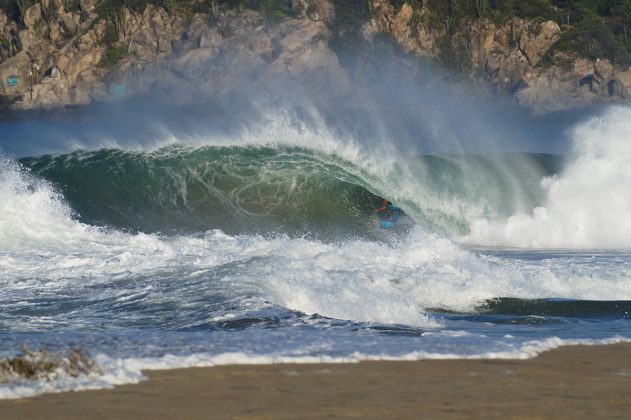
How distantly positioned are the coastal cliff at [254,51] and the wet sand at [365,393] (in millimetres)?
64528

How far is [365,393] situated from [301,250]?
6.57 meters

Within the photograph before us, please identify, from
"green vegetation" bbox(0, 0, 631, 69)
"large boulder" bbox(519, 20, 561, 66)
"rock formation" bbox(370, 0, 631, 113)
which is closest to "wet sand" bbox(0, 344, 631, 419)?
"rock formation" bbox(370, 0, 631, 113)

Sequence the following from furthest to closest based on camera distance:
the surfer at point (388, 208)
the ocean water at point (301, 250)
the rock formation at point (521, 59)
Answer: the rock formation at point (521, 59)
the surfer at point (388, 208)
the ocean water at point (301, 250)

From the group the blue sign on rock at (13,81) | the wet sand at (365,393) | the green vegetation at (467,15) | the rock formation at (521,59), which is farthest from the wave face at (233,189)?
the blue sign on rock at (13,81)

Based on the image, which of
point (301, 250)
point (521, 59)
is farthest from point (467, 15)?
point (301, 250)

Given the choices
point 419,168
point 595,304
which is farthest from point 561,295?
point 419,168

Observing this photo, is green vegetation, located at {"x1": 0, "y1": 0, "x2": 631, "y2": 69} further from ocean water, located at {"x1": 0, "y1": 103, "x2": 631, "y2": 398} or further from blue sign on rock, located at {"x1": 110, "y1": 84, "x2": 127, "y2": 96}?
ocean water, located at {"x1": 0, "y1": 103, "x2": 631, "y2": 398}

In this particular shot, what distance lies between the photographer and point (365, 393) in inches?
230

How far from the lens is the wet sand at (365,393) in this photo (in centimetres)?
540

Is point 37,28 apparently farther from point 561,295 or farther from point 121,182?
point 561,295

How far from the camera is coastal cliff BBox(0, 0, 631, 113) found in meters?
72.9

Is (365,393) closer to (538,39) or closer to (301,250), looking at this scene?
(301,250)

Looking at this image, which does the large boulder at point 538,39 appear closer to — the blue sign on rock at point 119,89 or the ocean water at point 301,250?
the blue sign on rock at point 119,89

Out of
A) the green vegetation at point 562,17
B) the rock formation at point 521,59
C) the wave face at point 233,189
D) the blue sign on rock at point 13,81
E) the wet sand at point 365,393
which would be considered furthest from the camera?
the blue sign on rock at point 13,81
